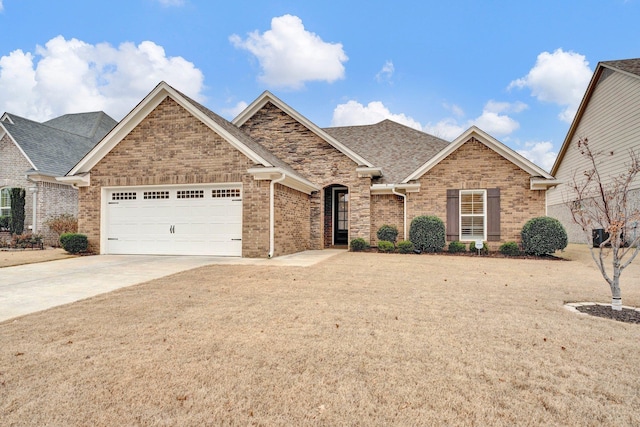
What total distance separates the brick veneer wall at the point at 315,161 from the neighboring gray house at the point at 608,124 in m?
8.65

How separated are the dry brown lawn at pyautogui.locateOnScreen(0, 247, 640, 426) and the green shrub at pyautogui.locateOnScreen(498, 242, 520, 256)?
7.37 meters

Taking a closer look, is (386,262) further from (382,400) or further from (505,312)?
(382,400)

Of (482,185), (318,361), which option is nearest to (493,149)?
(482,185)

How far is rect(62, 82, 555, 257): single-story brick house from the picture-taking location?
40.4 ft

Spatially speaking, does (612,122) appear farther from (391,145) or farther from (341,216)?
(341,216)

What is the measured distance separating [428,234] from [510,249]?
9.84 ft

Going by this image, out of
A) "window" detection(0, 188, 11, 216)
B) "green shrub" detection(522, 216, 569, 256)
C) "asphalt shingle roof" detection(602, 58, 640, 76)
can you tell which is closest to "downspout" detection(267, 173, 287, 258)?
"green shrub" detection(522, 216, 569, 256)

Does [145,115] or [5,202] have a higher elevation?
[145,115]

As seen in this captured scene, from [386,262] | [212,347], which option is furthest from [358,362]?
[386,262]

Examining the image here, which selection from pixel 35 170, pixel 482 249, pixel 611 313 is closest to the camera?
pixel 611 313

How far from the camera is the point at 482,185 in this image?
47.9 ft

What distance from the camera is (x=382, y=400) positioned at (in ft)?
9.13

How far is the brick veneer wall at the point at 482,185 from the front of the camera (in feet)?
46.9

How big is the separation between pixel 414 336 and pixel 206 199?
9936 mm
